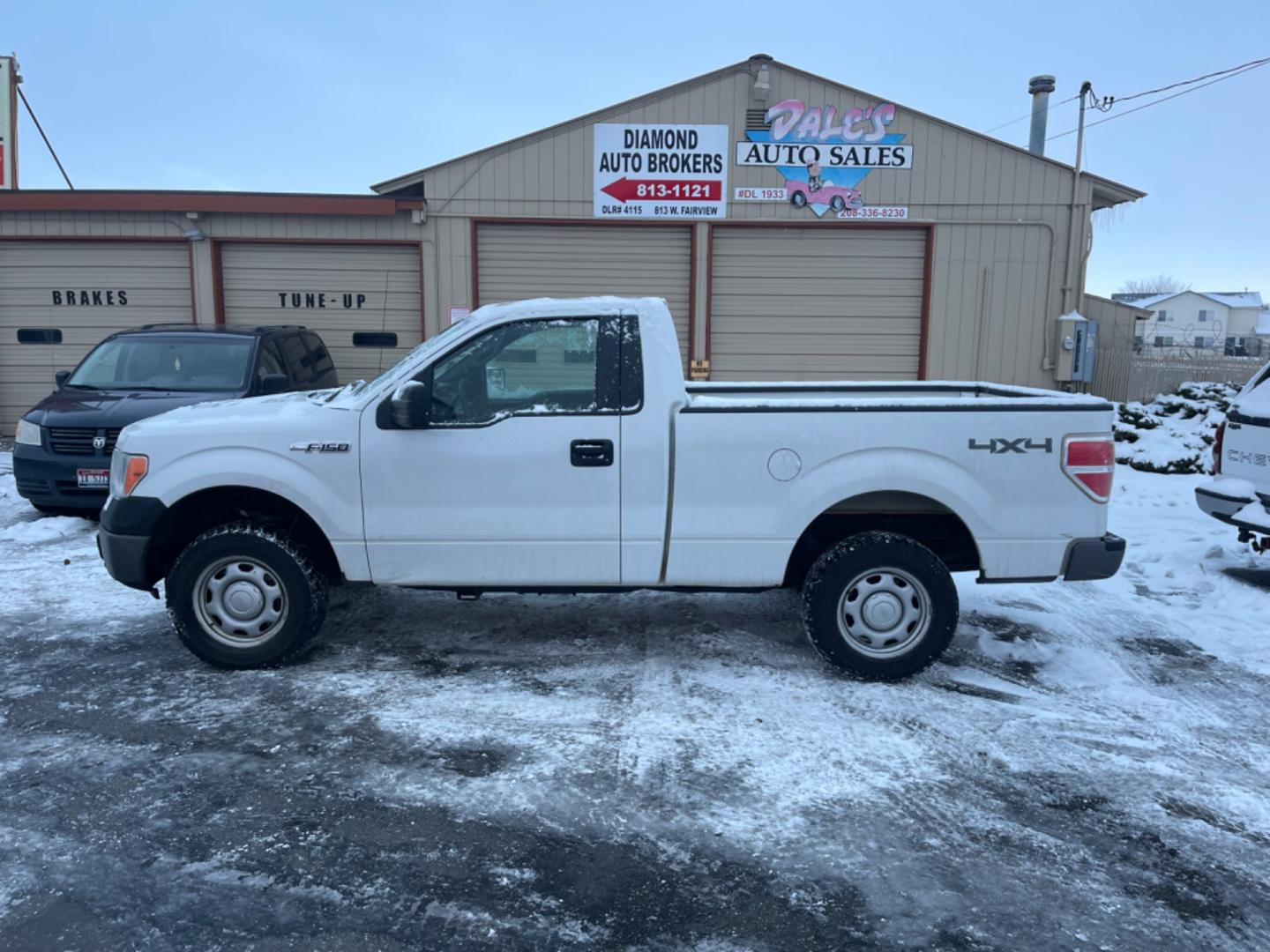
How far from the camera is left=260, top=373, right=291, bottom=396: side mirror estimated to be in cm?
866

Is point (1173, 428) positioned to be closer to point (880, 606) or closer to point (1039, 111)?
point (1039, 111)

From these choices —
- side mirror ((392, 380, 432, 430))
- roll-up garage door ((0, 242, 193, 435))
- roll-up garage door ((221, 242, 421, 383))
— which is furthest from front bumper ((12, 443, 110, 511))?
roll-up garage door ((0, 242, 193, 435))

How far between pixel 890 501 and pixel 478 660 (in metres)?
2.43

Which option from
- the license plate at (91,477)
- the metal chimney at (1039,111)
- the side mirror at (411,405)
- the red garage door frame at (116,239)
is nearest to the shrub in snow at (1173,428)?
the metal chimney at (1039,111)

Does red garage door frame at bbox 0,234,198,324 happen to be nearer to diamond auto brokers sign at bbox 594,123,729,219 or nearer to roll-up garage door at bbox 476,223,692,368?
roll-up garage door at bbox 476,223,692,368

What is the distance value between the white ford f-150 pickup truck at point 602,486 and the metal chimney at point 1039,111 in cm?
1264

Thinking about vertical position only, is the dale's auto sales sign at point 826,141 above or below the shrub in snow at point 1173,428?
above

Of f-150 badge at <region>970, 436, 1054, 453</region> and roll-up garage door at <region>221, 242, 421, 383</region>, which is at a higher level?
roll-up garage door at <region>221, 242, 421, 383</region>

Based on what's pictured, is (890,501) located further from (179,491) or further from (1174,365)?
(1174,365)

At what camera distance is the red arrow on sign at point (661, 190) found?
40.8ft

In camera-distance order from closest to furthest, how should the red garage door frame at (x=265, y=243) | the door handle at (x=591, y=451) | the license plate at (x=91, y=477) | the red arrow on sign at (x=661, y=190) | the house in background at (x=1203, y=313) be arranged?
1. the door handle at (x=591, y=451)
2. the license plate at (x=91, y=477)
3. the red arrow on sign at (x=661, y=190)
4. the red garage door frame at (x=265, y=243)
5. the house in background at (x=1203, y=313)

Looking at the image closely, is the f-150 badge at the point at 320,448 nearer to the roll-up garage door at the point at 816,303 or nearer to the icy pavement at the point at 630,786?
the icy pavement at the point at 630,786

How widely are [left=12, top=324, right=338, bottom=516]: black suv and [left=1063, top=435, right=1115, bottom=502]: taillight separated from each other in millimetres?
6729

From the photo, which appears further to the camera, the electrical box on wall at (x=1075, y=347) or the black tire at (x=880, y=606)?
the electrical box on wall at (x=1075, y=347)
